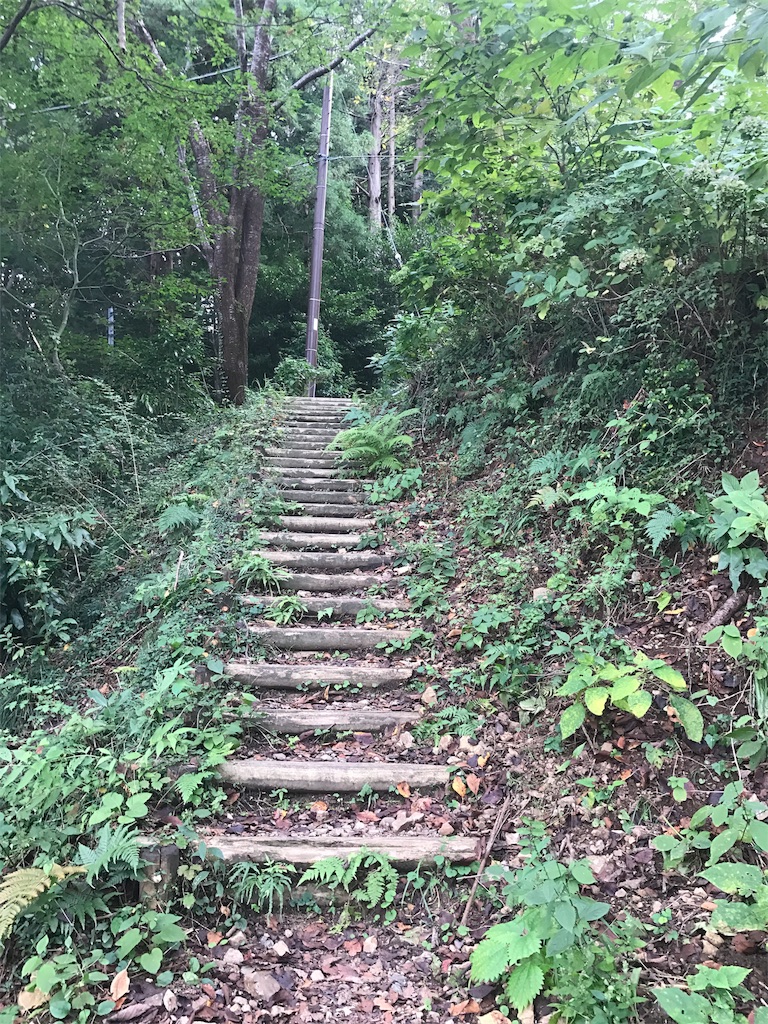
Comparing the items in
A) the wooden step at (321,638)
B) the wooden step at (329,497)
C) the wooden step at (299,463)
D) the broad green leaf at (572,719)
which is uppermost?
the wooden step at (299,463)

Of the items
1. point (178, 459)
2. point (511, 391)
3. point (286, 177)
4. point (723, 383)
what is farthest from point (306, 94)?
point (723, 383)

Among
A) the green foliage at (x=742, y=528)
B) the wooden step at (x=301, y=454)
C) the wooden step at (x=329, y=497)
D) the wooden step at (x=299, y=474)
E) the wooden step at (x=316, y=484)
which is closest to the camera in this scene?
the green foliage at (x=742, y=528)

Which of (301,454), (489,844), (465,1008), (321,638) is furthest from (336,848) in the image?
(301,454)

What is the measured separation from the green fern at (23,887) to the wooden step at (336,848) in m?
0.60

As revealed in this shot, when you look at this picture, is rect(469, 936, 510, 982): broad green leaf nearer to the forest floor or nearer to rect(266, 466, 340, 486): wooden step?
the forest floor

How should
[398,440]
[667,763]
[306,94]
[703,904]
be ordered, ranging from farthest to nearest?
[306,94] → [398,440] → [667,763] → [703,904]

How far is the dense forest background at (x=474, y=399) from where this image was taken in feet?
9.22

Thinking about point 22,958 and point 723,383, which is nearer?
point 22,958

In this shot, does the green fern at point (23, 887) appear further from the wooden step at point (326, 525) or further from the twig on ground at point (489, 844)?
the wooden step at point (326, 525)

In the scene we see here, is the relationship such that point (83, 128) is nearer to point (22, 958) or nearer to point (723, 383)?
point (723, 383)

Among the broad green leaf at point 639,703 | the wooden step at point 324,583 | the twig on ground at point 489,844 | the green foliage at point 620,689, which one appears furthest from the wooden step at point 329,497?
the broad green leaf at point 639,703

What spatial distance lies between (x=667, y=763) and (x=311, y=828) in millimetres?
1690

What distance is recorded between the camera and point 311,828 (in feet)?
9.56

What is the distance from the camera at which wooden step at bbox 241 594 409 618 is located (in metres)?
4.44
